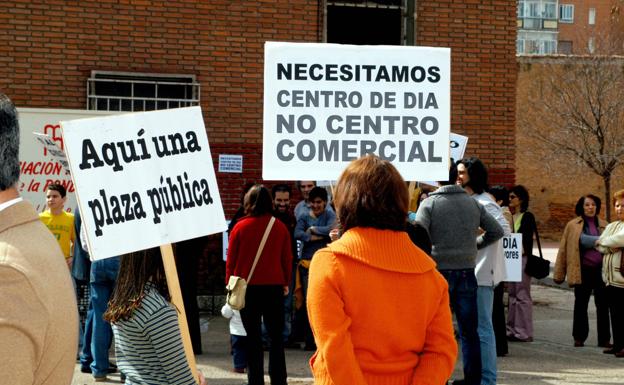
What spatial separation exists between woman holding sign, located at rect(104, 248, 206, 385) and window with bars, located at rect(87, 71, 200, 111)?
9616 millimetres

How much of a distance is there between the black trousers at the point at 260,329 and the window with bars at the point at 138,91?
5697 millimetres

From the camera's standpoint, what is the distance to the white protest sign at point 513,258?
11.6 meters

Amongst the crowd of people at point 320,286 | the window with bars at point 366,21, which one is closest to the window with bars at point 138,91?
the window with bars at point 366,21

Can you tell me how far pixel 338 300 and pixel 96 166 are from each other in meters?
2.20

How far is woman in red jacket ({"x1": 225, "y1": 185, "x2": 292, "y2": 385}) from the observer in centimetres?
901

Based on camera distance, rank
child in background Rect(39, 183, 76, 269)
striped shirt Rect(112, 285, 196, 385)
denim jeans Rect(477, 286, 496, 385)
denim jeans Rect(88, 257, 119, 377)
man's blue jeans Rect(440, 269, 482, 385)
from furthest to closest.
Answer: child in background Rect(39, 183, 76, 269) → denim jeans Rect(88, 257, 119, 377) → denim jeans Rect(477, 286, 496, 385) → man's blue jeans Rect(440, 269, 482, 385) → striped shirt Rect(112, 285, 196, 385)

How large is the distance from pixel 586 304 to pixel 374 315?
8804 mm

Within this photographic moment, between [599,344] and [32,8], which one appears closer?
[599,344]

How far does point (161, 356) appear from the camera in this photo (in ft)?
14.8

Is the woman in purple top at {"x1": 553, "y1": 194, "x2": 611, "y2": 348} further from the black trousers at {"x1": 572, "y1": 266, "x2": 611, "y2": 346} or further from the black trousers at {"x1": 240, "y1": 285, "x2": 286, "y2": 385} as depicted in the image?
the black trousers at {"x1": 240, "y1": 285, "x2": 286, "y2": 385}

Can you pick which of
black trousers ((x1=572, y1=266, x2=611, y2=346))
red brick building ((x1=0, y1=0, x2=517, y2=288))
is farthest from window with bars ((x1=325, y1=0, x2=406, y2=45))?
black trousers ((x1=572, y1=266, x2=611, y2=346))

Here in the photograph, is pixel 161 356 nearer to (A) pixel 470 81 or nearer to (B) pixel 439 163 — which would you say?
(B) pixel 439 163

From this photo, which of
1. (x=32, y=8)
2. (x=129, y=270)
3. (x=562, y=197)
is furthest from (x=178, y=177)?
(x=562, y=197)

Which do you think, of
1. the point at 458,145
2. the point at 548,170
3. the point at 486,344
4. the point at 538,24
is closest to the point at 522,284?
the point at 458,145
